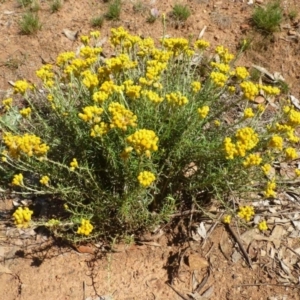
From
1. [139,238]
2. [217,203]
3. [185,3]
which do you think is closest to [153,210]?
[139,238]

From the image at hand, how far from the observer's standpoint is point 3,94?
15.6 feet

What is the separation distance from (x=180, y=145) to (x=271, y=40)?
104 inches

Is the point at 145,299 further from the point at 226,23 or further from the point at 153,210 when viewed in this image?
the point at 226,23

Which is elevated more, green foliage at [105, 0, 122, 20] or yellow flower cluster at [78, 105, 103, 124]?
yellow flower cluster at [78, 105, 103, 124]

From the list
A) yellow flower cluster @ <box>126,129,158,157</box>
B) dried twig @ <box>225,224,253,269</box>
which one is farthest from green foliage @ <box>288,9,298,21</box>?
yellow flower cluster @ <box>126,129,158,157</box>

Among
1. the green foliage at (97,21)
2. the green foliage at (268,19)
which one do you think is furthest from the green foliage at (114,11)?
the green foliage at (268,19)

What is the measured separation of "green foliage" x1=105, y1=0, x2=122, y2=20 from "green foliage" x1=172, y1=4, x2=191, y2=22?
66cm

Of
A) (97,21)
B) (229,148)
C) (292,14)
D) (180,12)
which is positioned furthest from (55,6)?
(229,148)

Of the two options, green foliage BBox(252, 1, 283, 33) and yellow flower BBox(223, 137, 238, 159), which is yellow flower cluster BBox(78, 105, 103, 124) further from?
green foliage BBox(252, 1, 283, 33)

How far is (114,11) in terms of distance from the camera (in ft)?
17.5

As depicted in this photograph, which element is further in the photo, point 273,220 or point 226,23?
point 226,23

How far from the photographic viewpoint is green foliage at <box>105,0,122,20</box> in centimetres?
533

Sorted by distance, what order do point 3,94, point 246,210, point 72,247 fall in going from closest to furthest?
1. point 246,210
2. point 72,247
3. point 3,94

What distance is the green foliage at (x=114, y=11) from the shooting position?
17.5ft
